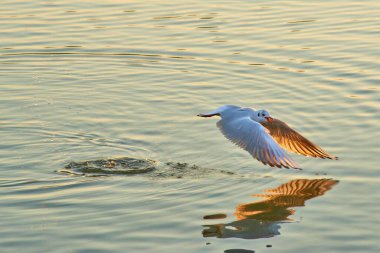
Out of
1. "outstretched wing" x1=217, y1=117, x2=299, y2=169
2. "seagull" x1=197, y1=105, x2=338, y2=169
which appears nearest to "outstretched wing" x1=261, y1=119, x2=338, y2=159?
"seagull" x1=197, y1=105, x2=338, y2=169

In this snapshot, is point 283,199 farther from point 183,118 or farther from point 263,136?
point 183,118

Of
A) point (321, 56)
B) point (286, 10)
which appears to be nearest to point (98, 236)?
point (321, 56)

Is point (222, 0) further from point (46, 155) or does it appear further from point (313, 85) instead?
point (46, 155)

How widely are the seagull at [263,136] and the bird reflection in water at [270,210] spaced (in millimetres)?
269

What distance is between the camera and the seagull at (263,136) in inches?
377

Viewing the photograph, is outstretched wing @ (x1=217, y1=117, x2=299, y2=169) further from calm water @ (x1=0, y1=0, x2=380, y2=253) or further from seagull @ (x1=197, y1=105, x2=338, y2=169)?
calm water @ (x1=0, y1=0, x2=380, y2=253)

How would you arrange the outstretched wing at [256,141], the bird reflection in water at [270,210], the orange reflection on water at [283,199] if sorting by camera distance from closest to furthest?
the bird reflection in water at [270,210], the orange reflection on water at [283,199], the outstretched wing at [256,141]

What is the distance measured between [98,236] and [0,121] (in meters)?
3.80

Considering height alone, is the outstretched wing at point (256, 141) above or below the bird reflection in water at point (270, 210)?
above

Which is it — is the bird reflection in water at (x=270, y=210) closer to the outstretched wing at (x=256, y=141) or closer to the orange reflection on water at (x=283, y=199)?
the orange reflection on water at (x=283, y=199)

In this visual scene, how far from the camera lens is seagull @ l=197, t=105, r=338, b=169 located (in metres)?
9.57

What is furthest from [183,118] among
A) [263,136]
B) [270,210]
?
[270,210]

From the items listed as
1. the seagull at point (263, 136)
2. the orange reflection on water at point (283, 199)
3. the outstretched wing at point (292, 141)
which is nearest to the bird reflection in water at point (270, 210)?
the orange reflection on water at point (283, 199)

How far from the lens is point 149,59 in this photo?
1446cm
